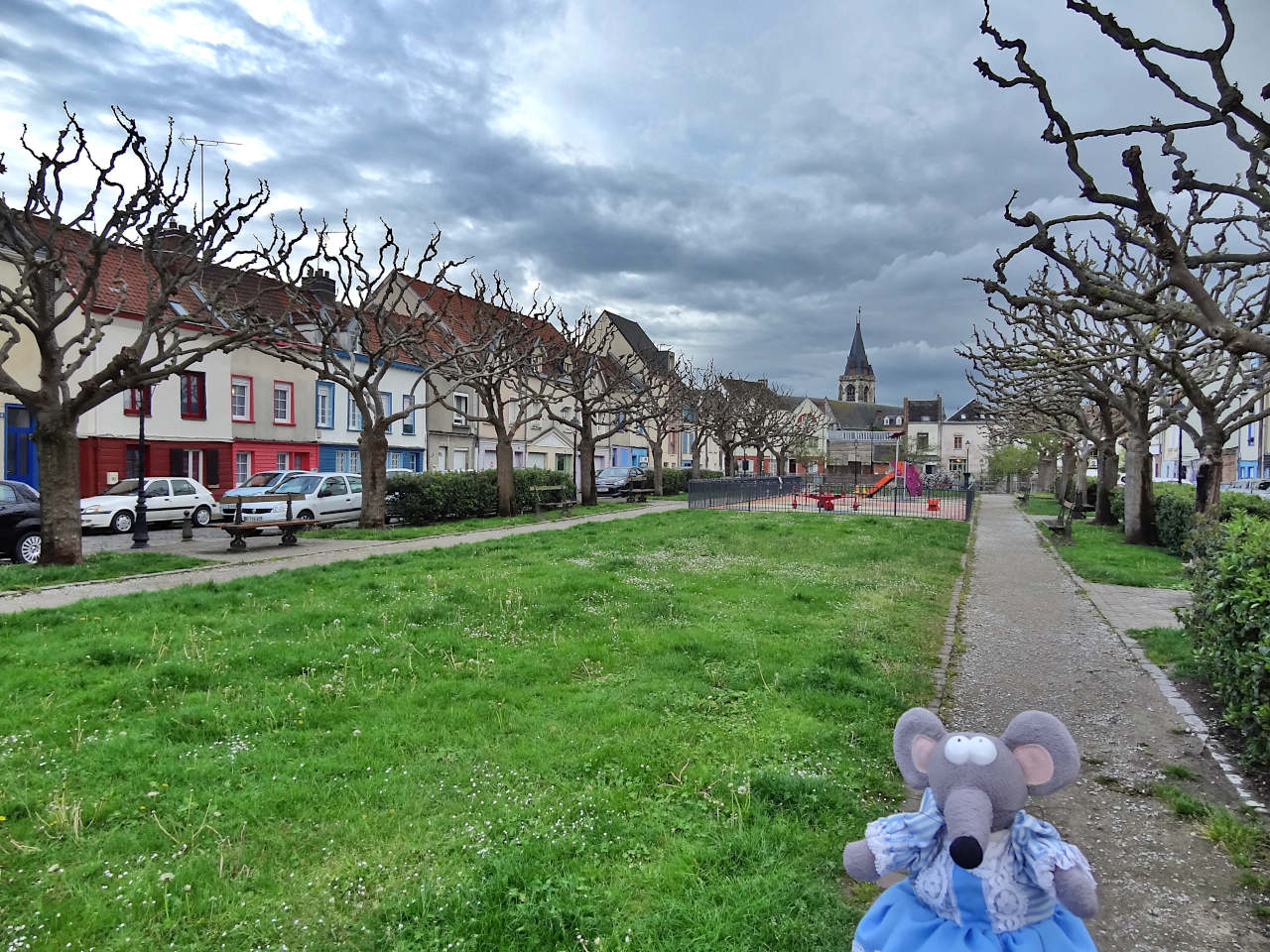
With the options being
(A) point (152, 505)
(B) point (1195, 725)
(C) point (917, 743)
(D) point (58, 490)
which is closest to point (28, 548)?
(D) point (58, 490)

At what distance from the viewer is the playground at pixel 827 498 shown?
101ft

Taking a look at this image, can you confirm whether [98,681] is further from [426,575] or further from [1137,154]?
[1137,154]

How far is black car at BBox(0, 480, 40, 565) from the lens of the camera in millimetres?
13469

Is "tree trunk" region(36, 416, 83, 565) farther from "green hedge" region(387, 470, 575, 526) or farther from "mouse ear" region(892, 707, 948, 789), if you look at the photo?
"mouse ear" region(892, 707, 948, 789)

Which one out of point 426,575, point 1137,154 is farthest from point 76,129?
point 1137,154

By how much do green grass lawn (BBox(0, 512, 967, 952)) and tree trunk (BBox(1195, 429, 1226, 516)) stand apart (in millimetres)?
9541

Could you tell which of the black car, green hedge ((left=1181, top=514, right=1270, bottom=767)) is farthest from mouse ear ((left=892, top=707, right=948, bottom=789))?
the black car

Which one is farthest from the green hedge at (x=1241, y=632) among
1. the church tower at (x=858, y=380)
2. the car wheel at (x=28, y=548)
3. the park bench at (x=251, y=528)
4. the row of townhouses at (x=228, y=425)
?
the church tower at (x=858, y=380)

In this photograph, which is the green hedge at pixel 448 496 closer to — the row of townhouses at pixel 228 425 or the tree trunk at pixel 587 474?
the row of townhouses at pixel 228 425

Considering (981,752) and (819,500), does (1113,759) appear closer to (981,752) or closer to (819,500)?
(981,752)

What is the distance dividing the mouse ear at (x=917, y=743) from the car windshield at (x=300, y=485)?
21513mm

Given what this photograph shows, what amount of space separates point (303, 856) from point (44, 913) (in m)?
1.00

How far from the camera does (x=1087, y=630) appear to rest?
31.8ft

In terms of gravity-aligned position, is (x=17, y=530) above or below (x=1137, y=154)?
below
